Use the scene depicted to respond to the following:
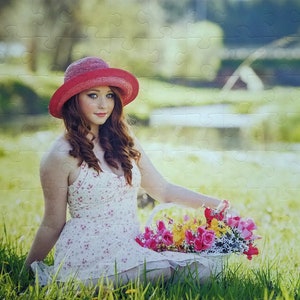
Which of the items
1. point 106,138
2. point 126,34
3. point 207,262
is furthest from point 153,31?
point 207,262

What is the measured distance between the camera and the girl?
9.45 feet

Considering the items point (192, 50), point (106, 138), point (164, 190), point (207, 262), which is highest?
point (192, 50)

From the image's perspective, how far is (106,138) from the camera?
3008 mm

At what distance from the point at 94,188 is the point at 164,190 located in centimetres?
32

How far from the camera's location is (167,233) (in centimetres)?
300

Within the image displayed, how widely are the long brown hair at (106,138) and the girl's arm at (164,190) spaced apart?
0.17 feet

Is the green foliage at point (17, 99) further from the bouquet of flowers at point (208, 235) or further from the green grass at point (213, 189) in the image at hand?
the bouquet of flowers at point (208, 235)

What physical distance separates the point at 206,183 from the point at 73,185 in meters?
0.54

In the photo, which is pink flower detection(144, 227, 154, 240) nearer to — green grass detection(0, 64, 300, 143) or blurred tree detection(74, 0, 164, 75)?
green grass detection(0, 64, 300, 143)

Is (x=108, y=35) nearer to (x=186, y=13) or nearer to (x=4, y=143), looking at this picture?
(x=186, y=13)

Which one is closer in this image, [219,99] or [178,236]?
[178,236]

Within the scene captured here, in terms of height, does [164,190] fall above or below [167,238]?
above

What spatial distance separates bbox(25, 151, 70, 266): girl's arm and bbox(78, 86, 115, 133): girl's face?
0.59 feet

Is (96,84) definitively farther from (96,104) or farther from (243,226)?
(243,226)
